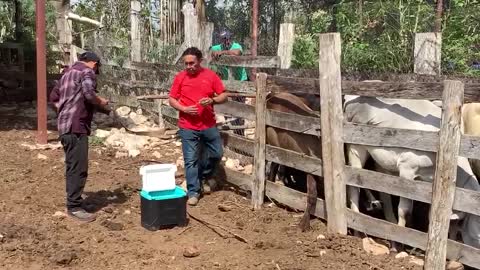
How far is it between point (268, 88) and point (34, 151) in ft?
14.5

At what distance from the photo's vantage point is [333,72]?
5270 mm

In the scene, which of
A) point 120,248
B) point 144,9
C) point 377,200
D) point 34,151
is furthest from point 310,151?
point 144,9

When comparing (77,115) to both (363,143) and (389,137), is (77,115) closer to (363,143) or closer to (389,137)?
(363,143)

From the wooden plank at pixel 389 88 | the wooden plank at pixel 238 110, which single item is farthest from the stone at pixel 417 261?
the wooden plank at pixel 238 110

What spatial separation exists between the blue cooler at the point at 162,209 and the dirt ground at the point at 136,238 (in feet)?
0.28

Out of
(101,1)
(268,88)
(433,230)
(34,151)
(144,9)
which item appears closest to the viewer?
(433,230)

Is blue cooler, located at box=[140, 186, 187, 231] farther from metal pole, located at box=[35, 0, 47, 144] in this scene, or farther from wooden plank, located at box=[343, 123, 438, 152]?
metal pole, located at box=[35, 0, 47, 144]

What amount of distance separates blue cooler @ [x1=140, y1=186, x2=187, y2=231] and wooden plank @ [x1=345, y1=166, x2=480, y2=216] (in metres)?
1.66

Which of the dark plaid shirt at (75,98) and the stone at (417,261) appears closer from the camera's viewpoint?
the stone at (417,261)

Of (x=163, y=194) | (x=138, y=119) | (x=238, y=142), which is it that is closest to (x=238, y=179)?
(x=238, y=142)

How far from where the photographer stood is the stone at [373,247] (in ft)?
16.4

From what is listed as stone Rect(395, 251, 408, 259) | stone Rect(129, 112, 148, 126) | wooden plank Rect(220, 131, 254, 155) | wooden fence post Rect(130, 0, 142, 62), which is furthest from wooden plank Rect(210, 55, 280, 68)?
wooden fence post Rect(130, 0, 142, 62)

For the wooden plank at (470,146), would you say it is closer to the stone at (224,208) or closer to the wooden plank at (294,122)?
the wooden plank at (294,122)

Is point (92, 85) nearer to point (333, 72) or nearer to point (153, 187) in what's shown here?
point (153, 187)
